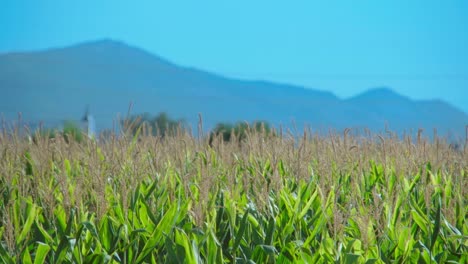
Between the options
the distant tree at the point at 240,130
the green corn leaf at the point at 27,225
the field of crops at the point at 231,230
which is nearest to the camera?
the field of crops at the point at 231,230

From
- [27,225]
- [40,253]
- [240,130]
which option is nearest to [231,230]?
[40,253]

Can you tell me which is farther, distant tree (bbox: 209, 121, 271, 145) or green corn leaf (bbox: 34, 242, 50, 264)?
distant tree (bbox: 209, 121, 271, 145)

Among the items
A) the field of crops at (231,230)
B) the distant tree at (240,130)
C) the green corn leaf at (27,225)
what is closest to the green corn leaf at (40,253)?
the field of crops at (231,230)

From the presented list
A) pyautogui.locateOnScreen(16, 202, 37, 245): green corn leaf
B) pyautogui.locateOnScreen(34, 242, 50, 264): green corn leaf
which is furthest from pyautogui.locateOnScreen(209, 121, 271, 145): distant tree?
pyautogui.locateOnScreen(34, 242, 50, 264): green corn leaf

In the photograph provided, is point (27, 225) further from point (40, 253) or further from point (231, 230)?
point (231, 230)

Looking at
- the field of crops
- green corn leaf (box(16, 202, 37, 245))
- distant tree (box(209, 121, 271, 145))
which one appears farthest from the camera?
distant tree (box(209, 121, 271, 145))

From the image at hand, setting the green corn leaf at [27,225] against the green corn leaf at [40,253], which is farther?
the green corn leaf at [27,225]

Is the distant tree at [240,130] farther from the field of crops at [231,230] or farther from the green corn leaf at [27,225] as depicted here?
the green corn leaf at [27,225]

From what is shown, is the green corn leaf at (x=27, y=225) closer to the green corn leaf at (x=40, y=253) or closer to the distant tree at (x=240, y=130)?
the green corn leaf at (x=40, y=253)

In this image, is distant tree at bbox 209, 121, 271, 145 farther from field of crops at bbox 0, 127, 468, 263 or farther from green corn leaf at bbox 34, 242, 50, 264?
green corn leaf at bbox 34, 242, 50, 264

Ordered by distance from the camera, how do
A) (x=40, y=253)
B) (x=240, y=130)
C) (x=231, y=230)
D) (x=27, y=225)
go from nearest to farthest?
(x=40, y=253) < (x=231, y=230) < (x=27, y=225) < (x=240, y=130)

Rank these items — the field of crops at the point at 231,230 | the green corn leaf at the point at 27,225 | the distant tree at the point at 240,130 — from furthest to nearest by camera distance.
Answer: the distant tree at the point at 240,130 < the green corn leaf at the point at 27,225 < the field of crops at the point at 231,230

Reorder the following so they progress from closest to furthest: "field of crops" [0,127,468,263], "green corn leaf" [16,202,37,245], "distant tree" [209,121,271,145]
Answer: "field of crops" [0,127,468,263]
"green corn leaf" [16,202,37,245]
"distant tree" [209,121,271,145]

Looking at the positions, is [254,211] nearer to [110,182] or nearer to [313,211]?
[313,211]
